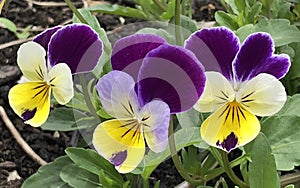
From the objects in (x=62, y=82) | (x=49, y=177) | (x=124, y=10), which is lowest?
(x=49, y=177)

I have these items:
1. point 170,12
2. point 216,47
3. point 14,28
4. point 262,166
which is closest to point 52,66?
point 216,47

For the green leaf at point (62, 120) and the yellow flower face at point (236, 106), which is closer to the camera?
the yellow flower face at point (236, 106)

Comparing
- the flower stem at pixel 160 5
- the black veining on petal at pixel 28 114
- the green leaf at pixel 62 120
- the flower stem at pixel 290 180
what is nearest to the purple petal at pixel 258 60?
the black veining on petal at pixel 28 114

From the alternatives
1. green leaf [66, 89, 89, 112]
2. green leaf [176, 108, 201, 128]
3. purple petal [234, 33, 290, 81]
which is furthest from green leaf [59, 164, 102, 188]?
purple petal [234, 33, 290, 81]

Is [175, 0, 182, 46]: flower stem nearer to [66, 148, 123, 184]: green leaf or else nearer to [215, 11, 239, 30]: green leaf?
[66, 148, 123, 184]: green leaf

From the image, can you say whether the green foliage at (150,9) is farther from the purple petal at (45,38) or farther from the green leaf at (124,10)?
the purple petal at (45,38)

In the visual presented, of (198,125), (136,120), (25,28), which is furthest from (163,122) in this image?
(25,28)

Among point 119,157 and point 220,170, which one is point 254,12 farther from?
point 119,157
